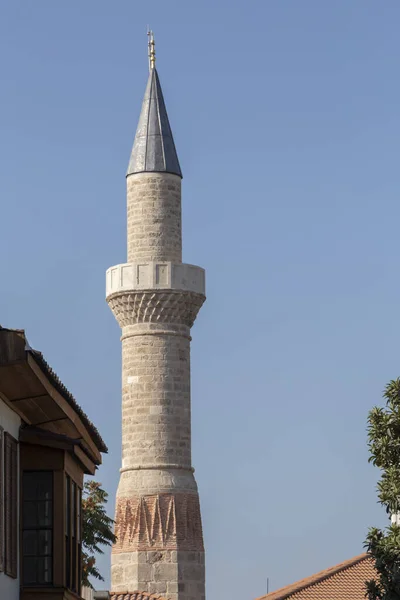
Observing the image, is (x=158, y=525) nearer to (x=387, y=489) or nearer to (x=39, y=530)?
(x=387, y=489)

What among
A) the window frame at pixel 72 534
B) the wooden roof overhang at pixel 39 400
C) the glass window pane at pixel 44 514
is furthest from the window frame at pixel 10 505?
the window frame at pixel 72 534

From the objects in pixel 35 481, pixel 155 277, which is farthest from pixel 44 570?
pixel 155 277

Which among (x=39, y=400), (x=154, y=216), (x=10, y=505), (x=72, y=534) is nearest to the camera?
(x=10, y=505)

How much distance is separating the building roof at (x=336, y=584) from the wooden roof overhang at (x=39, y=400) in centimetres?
2523

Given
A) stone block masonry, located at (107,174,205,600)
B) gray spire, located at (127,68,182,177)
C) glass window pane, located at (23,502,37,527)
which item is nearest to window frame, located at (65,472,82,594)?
glass window pane, located at (23,502,37,527)

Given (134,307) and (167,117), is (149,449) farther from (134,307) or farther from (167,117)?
(167,117)

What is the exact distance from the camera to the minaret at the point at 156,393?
47812 millimetres

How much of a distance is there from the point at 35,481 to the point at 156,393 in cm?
3065

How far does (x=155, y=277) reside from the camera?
48875 mm

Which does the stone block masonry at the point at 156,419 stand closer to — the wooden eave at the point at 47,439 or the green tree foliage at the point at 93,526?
the green tree foliage at the point at 93,526

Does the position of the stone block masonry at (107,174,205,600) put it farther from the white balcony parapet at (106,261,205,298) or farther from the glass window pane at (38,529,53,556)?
the glass window pane at (38,529,53,556)

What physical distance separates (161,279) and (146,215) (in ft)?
5.95

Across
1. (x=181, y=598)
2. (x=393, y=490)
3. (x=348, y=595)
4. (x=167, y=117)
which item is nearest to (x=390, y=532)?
(x=393, y=490)

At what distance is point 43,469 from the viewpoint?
17.4 m
